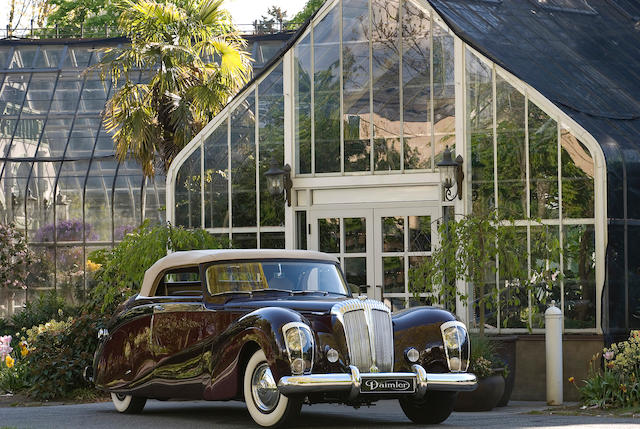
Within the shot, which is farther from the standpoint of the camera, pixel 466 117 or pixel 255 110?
pixel 255 110

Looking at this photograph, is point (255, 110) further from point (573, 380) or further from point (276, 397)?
point (276, 397)

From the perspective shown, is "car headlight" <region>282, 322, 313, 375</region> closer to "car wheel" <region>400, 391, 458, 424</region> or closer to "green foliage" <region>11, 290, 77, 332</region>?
"car wheel" <region>400, 391, 458, 424</region>

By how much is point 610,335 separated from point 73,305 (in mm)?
13543

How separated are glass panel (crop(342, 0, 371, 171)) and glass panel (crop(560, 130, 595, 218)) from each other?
3.18 meters

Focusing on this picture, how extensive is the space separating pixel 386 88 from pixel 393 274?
272cm

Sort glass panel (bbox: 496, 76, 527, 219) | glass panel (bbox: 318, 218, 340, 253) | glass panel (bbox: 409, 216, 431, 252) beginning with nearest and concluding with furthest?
glass panel (bbox: 496, 76, 527, 219) → glass panel (bbox: 409, 216, 431, 252) → glass panel (bbox: 318, 218, 340, 253)

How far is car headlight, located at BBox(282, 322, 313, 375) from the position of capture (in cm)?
959

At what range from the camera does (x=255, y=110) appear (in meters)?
18.9

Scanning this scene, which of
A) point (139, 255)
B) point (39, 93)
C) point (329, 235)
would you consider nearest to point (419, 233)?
point (329, 235)

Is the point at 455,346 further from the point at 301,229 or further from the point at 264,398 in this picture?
the point at 301,229

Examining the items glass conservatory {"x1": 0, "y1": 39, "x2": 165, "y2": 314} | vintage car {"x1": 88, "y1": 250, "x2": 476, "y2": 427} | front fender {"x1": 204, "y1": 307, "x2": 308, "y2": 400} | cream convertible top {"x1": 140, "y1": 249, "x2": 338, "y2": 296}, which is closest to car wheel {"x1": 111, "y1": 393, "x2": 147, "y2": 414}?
vintage car {"x1": 88, "y1": 250, "x2": 476, "y2": 427}

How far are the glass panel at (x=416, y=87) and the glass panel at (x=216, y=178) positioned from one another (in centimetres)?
304

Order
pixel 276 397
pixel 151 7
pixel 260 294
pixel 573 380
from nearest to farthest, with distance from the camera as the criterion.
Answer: pixel 276 397
pixel 260 294
pixel 573 380
pixel 151 7

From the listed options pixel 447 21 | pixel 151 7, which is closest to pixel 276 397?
pixel 447 21
